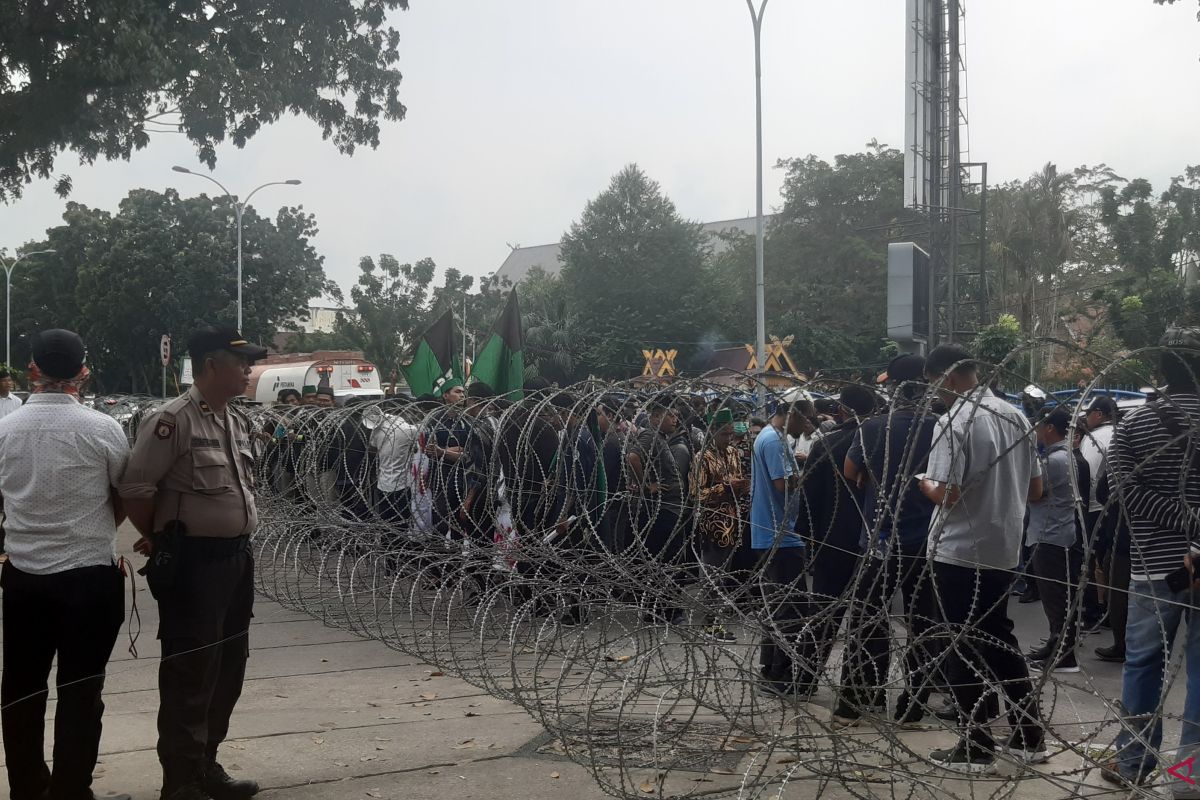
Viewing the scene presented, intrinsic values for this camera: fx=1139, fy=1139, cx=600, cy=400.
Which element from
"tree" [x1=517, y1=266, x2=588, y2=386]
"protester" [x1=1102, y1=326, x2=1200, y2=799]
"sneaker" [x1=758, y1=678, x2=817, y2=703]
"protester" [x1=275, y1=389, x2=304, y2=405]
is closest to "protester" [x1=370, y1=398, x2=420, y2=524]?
"protester" [x1=275, y1=389, x2=304, y2=405]

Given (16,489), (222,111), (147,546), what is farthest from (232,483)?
(222,111)

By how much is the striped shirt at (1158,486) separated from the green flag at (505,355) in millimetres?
6319

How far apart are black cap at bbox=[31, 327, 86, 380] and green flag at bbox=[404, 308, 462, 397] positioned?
7.50 meters

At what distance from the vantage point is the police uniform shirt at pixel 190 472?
4.31 metres

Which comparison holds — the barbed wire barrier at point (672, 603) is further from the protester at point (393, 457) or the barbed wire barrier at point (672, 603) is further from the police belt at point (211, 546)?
the police belt at point (211, 546)

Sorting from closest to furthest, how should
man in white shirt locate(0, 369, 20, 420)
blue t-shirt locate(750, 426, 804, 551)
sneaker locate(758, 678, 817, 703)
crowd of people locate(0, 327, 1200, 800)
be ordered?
1. sneaker locate(758, 678, 817, 703)
2. crowd of people locate(0, 327, 1200, 800)
3. blue t-shirt locate(750, 426, 804, 551)
4. man in white shirt locate(0, 369, 20, 420)

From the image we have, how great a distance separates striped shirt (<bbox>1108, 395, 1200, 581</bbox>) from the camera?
412 centimetres

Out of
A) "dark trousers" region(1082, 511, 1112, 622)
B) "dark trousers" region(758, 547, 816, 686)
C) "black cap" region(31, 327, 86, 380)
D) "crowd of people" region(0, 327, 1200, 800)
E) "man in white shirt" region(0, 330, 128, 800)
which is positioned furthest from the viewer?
"dark trousers" region(1082, 511, 1112, 622)

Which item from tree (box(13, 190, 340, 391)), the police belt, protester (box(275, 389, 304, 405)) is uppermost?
tree (box(13, 190, 340, 391))

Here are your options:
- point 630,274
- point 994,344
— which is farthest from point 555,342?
point 994,344

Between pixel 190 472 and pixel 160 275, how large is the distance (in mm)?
40487

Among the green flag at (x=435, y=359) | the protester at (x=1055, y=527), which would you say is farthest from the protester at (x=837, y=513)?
the green flag at (x=435, y=359)

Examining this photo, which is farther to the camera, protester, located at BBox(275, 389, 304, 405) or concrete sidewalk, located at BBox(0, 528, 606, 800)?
protester, located at BBox(275, 389, 304, 405)

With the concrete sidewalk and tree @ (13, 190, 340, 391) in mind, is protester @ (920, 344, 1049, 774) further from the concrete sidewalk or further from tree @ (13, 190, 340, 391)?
tree @ (13, 190, 340, 391)
